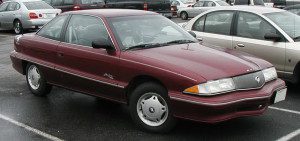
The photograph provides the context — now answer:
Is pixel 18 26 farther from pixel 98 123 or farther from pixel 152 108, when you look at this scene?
pixel 152 108

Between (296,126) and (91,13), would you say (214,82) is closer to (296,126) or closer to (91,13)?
(296,126)

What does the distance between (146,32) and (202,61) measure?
1.15 m

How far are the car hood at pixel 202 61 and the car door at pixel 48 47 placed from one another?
5.59 ft

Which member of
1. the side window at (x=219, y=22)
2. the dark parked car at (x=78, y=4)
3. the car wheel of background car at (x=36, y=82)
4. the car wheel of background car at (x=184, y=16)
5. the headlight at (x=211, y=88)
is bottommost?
the car wheel of background car at (x=184, y=16)

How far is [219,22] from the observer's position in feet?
27.2

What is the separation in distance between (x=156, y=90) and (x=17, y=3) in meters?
14.3

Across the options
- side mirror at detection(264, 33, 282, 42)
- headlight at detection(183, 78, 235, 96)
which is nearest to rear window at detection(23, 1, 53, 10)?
side mirror at detection(264, 33, 282, 42)

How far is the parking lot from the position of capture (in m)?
5.31

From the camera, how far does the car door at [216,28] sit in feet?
26.5

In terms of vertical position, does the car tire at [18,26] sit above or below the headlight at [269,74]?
below

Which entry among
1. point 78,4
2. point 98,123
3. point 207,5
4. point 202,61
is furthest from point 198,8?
point 202,61

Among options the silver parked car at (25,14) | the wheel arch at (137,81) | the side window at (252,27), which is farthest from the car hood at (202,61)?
the silver parked car at (25,14)

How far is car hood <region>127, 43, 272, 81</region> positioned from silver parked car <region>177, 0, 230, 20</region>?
20191 millimetres

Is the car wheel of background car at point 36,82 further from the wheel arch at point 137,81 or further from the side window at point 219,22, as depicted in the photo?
the side window at point 219,22
